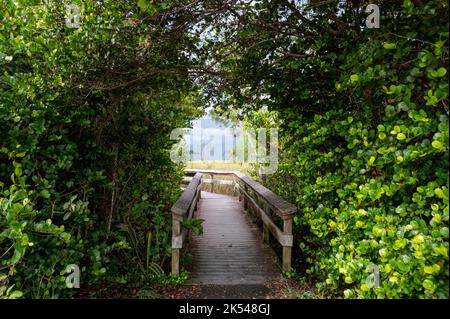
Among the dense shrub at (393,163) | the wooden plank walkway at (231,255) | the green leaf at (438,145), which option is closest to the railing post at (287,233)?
the wooden plank walkway at (231,255)

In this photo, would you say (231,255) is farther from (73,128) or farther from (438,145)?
(438,145)

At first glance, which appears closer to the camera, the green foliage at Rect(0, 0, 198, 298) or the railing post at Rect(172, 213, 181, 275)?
the green foliage at Rect(0, 0, 198, 298)

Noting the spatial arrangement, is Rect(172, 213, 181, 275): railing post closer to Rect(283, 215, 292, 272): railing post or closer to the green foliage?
the green foliage

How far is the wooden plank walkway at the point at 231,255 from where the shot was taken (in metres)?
3.87

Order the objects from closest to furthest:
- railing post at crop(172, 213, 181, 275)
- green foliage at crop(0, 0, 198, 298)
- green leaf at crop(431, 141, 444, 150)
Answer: green leaf at crop(431, 141, 444, 150)
green foliage at crop(0, 0, 198, 298)
railing post at crop(172, 213, 181, 275)

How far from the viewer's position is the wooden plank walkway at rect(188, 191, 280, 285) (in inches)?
152

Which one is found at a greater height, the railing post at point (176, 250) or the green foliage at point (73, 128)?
the green foliage at point (73, 128)

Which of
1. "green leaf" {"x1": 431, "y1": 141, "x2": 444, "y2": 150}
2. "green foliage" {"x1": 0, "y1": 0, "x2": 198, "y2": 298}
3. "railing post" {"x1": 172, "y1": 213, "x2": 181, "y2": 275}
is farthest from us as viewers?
"railing post" {"x1": 172, "y1": 213, "x2": 181, "y2": 275}

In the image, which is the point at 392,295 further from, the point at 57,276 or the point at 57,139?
the point at 57,139

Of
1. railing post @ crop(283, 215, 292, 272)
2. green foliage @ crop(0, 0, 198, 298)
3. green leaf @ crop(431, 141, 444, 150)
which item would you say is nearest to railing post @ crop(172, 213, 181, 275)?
green foliage @ crop(0, 0, 198, 298)

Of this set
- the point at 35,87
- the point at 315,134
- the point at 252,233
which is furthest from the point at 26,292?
the point at 252,233

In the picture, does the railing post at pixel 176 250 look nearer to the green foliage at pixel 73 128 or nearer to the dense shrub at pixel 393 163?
the green foliage at pixel 73 128

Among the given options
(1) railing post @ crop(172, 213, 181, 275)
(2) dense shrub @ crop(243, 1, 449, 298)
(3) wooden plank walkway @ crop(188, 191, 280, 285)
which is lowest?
(3) wooden plank walkway @ crop(188, 191, 280, 285)

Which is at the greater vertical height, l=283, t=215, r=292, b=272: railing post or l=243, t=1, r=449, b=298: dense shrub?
l=243, t=1, r=449, b=298: dense shrub
